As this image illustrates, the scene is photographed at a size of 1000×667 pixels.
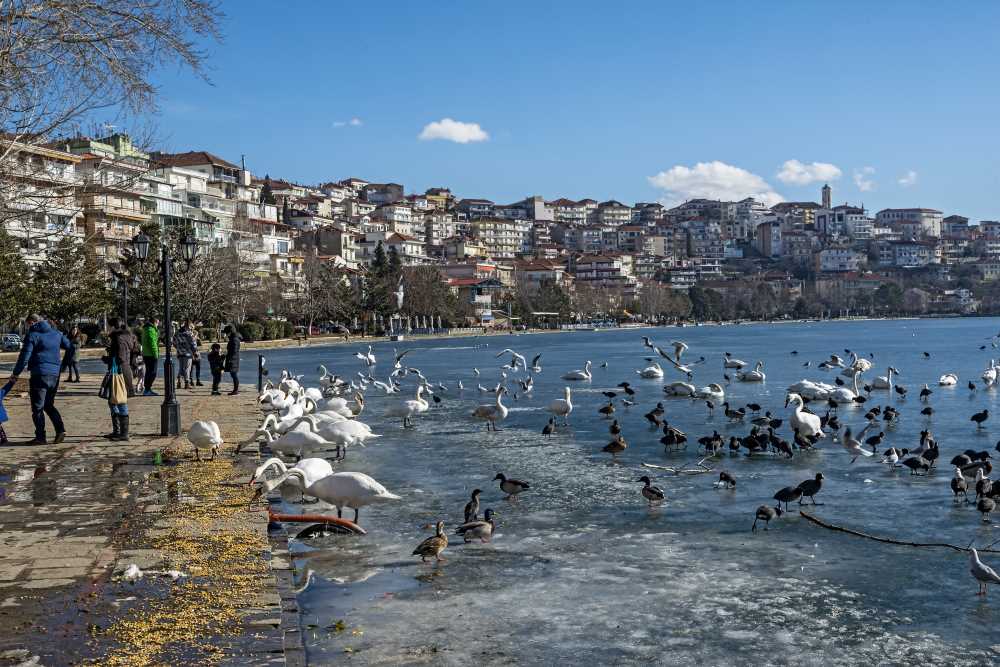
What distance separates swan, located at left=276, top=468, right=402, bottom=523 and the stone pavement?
2.23 ft

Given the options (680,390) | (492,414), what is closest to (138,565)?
(492,414)

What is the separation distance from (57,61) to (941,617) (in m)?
10.5

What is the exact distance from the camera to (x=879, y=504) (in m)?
11.1

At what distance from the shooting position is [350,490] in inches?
358

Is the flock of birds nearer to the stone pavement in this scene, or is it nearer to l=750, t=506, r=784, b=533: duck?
l=750, t=506, r=784, b=533: duck

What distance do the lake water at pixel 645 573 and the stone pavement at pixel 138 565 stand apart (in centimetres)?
52

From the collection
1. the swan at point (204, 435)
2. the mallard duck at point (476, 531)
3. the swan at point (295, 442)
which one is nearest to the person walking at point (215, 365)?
the swan at point (295, 442)

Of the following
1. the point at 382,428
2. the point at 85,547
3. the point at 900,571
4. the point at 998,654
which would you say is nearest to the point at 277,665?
the point at 85,547

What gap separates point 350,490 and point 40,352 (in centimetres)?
593

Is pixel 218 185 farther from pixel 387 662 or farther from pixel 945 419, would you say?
→ pixel 387 662

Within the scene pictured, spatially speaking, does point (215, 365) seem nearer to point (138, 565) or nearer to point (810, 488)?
point (810, 488)

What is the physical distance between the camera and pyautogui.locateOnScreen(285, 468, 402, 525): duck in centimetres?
902

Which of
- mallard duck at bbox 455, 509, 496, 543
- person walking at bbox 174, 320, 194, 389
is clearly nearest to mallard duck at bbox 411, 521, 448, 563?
mallard duck at bbox 455, 509, 496, 543

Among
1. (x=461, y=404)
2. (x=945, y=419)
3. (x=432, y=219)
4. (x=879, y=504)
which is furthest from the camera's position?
(x=432, y=219)
